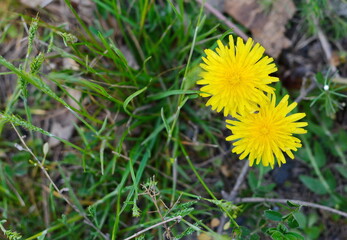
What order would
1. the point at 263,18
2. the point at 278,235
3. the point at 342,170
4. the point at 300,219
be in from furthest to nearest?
the point at 263,18
the point at 342,170
the point at 300,219
the point at 278,235

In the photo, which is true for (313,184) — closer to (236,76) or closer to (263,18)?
(236,76)

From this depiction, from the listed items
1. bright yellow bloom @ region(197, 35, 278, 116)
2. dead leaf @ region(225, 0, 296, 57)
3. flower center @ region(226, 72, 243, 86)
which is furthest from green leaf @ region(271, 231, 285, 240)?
dead leaf @ region(225, 0, 296, 57)

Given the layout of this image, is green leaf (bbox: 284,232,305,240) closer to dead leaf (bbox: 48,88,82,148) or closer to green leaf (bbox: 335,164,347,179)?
green leaf (bbox: 335,164,347,179)

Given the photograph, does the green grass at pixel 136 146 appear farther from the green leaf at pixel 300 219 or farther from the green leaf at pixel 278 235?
the green leaf at pixel 278 235

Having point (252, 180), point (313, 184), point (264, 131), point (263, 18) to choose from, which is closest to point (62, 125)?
point (252, 180)

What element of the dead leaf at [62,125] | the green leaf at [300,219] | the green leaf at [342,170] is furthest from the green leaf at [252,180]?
the dead leaf at [62,125]

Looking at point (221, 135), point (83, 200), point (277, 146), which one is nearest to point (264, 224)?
point (277, 146)

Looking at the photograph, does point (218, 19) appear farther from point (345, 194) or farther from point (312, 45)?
point (345, 194)
